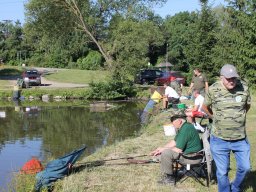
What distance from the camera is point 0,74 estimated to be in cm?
5519

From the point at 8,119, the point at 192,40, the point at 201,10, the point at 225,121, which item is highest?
the point at 201,10

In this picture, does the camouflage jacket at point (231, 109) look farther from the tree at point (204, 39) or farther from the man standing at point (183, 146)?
the tree at point (204, 39)

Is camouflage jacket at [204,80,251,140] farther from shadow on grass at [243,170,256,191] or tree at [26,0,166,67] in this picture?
tree at [26,0,166,67]

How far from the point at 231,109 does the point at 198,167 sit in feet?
6.44

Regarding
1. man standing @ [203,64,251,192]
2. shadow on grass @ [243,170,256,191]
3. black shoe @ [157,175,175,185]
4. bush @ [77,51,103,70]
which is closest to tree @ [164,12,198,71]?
bush @ [77,51,103,70]

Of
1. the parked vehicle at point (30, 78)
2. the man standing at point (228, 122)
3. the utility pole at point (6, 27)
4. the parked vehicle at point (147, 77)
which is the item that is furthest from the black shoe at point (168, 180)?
the utility pole at point (6, 27)

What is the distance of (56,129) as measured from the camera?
18.5 m

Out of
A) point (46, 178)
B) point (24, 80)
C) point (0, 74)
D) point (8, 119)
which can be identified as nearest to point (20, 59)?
point (0, 74)

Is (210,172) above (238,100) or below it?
below

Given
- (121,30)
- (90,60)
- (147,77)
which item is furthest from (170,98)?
(90,60)

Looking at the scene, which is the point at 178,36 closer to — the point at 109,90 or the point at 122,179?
the point at 109,90

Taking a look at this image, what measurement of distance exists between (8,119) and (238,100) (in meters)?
17.5

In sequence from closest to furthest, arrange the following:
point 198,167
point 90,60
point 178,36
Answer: point 198,167 → point 90,60 → point 178,36

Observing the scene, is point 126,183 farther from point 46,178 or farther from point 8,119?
point 8,119
